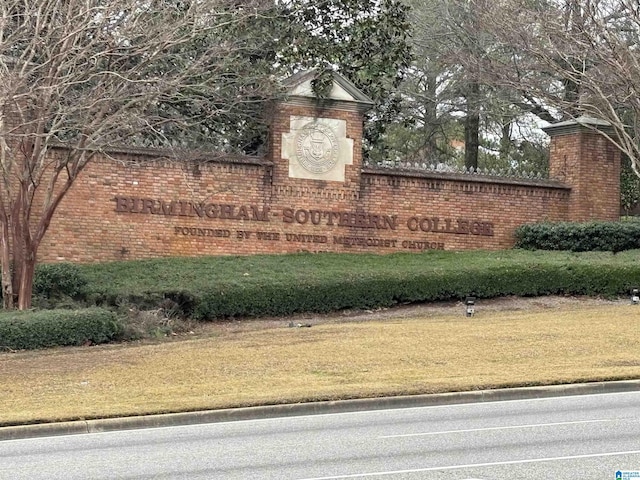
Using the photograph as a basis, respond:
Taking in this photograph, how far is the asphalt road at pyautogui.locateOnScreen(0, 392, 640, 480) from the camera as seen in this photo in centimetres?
924

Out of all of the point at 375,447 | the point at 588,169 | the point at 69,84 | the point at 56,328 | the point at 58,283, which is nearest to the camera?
the point at 375,447

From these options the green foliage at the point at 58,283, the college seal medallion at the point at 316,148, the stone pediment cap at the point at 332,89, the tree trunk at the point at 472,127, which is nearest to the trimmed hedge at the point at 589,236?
the stone pediment cap at the point at 332,89

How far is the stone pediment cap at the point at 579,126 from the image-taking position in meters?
27.3

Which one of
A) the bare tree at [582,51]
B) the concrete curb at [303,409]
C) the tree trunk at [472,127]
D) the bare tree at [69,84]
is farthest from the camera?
the tree trunk at [472,127]

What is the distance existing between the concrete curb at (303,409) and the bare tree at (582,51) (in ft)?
37.9

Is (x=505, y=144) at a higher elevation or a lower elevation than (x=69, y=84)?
higher

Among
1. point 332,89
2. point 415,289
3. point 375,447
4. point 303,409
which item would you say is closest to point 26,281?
point 415,289

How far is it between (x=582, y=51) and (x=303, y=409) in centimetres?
1468

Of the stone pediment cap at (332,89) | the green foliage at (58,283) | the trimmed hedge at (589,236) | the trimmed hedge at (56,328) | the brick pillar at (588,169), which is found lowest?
the trimmed hedge at (56,328)

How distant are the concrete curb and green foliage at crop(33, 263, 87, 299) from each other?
8637 millimetres

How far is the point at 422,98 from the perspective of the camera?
3772 centimetres

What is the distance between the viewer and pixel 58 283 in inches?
828

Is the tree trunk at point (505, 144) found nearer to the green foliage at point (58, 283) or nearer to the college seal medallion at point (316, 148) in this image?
the college seal medallion at point (316, 148)

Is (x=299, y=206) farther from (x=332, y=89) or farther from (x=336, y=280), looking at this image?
(x=336, y=280)
